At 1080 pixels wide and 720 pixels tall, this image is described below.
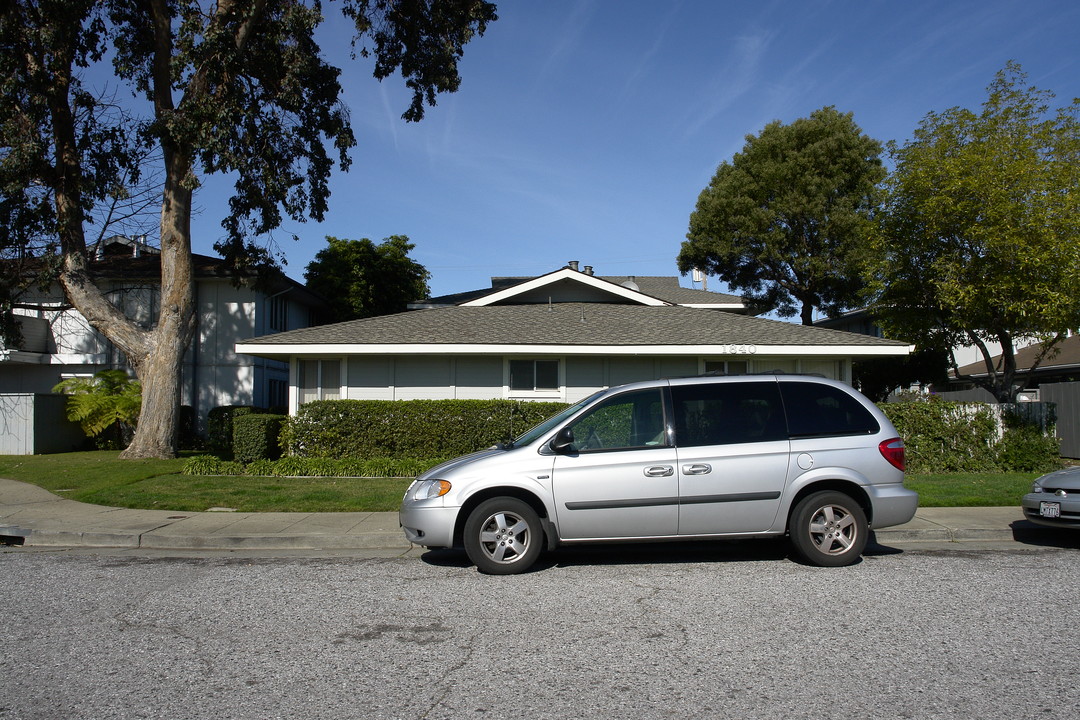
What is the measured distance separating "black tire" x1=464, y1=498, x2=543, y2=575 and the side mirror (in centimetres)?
61

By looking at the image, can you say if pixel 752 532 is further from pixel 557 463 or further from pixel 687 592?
pixel 557 463

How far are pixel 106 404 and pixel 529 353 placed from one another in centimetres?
1185

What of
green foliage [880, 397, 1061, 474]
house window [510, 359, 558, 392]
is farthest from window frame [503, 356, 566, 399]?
green foliage [880, 397, 1061, 474]

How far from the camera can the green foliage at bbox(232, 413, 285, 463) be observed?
15648mm

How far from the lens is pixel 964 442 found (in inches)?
582

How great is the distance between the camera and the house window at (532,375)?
56.1ft

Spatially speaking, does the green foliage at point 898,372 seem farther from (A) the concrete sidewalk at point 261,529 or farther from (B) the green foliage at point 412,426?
(A) the concrete sidewalk at point 261,529

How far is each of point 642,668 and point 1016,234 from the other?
544 inches

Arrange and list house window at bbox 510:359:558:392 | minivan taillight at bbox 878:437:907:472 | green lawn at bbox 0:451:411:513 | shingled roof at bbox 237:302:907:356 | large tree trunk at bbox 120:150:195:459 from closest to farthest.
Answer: minivan taillight at bbox 878:437:907:472
green lawn at bbox 0:451:411:513
shingled roof at bbox 237:302:907:356
house window at bbox 510:359:558:392
large tree trunk at bbox 120:150:195:459

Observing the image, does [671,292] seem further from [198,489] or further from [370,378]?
[198,489]

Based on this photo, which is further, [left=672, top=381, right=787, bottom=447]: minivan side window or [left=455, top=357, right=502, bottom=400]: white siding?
[left=455, top=357, right=502, bottom=400]: white siding

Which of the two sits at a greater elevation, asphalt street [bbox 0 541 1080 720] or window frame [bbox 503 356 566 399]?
window frame [bbox 503 356 566 399]

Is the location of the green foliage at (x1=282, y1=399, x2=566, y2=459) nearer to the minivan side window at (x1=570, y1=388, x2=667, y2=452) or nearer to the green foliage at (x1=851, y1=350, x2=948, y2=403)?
the minivan side window at (x1=570, y1=388, x2=667, y2=452)

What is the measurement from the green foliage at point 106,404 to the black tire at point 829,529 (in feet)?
56.5
